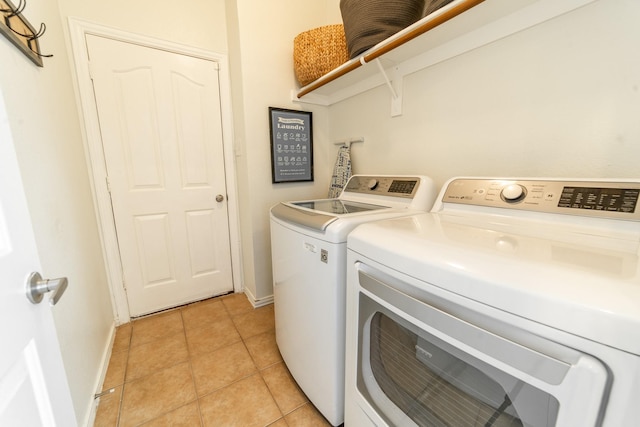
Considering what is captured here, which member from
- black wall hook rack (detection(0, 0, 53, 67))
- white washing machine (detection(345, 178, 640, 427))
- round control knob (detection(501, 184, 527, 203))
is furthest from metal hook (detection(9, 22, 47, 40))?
round control knob (detection(501, 184, 527, 203))

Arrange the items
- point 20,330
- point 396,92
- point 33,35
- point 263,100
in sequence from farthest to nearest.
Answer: point 263,100 < point 396,92 < point 33,35 < point 20,330

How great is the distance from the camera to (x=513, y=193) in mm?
917

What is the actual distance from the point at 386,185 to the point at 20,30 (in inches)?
65.6

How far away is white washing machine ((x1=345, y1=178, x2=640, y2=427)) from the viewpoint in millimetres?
391

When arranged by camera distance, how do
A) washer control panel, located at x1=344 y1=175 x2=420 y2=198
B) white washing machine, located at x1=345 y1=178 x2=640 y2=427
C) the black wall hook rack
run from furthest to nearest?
washer control panel, located at x1=344 y1=175 x2=420 y2=198, the black wall hook rack, white washing machine, located at x1=345 y1=178 x2=640 y2=427

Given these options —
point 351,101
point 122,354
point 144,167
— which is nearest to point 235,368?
point 122,354

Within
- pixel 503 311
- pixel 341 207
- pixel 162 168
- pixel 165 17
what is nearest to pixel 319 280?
pixel 341 207

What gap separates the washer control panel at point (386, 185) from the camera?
1286mm

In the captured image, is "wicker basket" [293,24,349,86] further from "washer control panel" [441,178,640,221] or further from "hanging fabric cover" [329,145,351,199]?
"washer control panel" [441,178,640,221]

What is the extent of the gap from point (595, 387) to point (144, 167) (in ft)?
7.76

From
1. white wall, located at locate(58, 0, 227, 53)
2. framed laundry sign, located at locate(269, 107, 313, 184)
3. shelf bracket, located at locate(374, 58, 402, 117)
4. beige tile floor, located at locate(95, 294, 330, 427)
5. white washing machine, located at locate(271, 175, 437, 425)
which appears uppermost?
white wall, located at locate(58, 0, 227, 53)

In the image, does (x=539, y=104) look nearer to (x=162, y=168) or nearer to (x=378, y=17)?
(x=378, y=17)

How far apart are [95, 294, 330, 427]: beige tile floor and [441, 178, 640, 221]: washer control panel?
1.23 meters

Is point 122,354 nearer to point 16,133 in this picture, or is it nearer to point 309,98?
point 16,133
